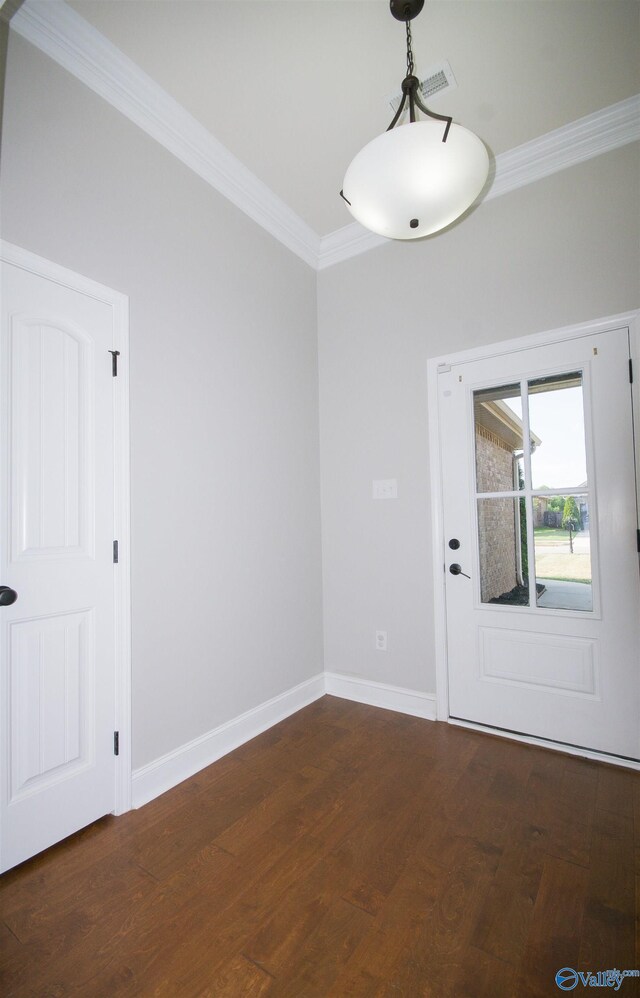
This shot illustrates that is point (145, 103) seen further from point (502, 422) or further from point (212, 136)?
point (502, 422)

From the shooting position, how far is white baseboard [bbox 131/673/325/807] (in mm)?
1957

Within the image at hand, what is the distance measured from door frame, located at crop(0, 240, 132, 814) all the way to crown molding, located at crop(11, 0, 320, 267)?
0.86 m

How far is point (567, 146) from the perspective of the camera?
7.55ft

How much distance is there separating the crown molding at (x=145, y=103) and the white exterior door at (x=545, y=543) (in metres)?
1.51

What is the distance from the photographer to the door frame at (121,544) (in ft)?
6.13

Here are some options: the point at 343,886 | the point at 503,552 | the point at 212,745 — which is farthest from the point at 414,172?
the point at 212,745

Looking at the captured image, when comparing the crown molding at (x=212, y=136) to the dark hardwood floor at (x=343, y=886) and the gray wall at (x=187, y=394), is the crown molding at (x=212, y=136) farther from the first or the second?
the dark hardwood floor at (x=343, y=886)

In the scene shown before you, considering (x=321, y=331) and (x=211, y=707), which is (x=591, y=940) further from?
(x=321, y=331)

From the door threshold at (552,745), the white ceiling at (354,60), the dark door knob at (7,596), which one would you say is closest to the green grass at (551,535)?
the door threshold at (552,745)

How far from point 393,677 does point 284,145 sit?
3.11 meters

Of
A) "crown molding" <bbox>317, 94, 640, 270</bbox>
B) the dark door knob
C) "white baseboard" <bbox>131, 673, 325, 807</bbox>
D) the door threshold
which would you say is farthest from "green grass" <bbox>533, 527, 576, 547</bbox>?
the dark door knob

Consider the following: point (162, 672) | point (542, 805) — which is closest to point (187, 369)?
point (162, 672)

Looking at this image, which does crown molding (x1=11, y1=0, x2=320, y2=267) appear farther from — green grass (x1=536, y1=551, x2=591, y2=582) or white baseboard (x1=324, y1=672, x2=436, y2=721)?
white baseboard (x1=324, y1=672, x2=436, y2=721)

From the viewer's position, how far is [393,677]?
283cm
